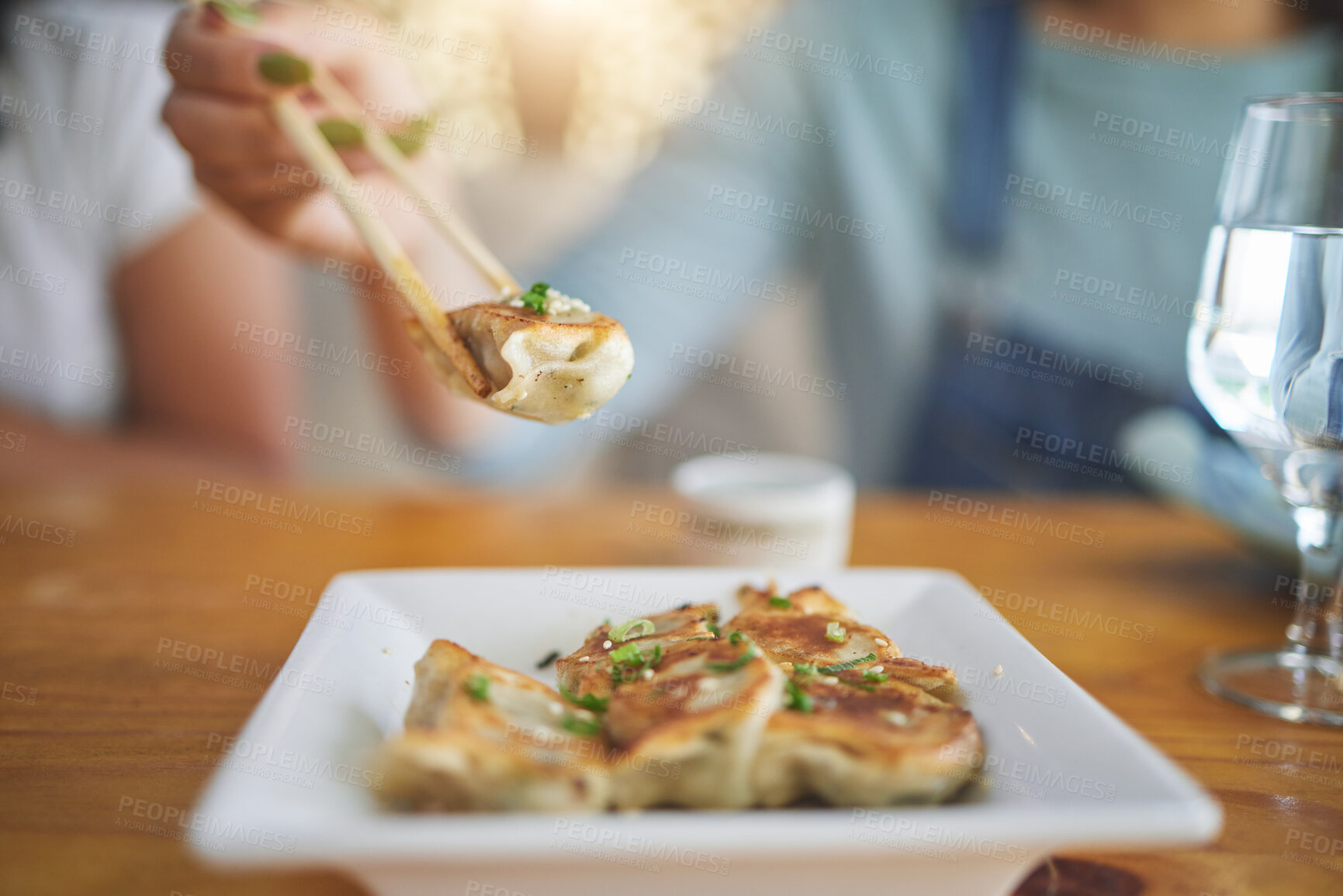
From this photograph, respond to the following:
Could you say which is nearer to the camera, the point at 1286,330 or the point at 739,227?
the point at 1286,330

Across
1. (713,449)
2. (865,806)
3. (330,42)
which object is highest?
(330,42)

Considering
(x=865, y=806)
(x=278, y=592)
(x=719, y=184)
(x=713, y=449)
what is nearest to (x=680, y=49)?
(x=719, y=184)

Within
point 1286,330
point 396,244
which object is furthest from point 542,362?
point 1286,330

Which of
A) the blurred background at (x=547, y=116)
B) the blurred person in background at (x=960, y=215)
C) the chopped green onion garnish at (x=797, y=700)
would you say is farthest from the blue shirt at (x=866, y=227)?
the chopped green onion garnish at (x=797, y=700)

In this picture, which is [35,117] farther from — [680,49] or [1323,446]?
[1323,446]

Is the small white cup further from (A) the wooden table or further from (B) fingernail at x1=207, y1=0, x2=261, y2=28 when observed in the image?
(B) fingernail at x1=207, y1=0, x2=261, y2=28

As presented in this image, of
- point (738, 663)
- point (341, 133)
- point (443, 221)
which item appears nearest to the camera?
point (738, 663)

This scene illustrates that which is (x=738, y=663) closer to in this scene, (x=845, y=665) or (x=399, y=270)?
(x=845, y=665)
